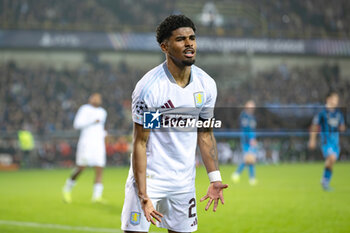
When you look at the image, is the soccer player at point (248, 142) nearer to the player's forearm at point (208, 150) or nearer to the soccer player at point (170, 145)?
the player's forearm at point (208, 150)

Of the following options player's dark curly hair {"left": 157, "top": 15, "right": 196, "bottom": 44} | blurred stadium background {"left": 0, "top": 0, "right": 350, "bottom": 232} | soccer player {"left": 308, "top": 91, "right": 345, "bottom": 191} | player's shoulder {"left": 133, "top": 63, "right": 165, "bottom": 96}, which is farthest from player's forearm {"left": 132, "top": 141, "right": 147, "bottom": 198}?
blurred stadium background {"left": 0, "top": 0, "right": 350, "bottom": 232}

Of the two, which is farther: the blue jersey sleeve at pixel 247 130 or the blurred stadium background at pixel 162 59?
the blurred stadium background at pixel 162 59

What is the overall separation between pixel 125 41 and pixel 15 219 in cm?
2804

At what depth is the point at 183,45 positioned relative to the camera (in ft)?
13.1

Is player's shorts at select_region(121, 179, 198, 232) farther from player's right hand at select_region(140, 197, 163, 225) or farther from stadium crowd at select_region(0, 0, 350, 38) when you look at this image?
stadium crowd at select_region(0, 0, 350, 38)

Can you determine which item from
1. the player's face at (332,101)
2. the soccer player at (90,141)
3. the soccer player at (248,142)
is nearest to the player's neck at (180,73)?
the soccer player at (90,141)

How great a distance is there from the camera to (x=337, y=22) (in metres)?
40.3

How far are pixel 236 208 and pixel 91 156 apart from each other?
3.68m

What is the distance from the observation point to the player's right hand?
155 inches

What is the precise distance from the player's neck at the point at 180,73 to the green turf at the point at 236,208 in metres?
1.78

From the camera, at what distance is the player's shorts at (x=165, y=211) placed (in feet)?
13.6

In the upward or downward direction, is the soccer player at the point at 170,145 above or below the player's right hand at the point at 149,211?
above

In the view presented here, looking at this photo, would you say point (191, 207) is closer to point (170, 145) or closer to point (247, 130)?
point (170, 145)

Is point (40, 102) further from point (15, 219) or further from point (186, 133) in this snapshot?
point (186, 133)
